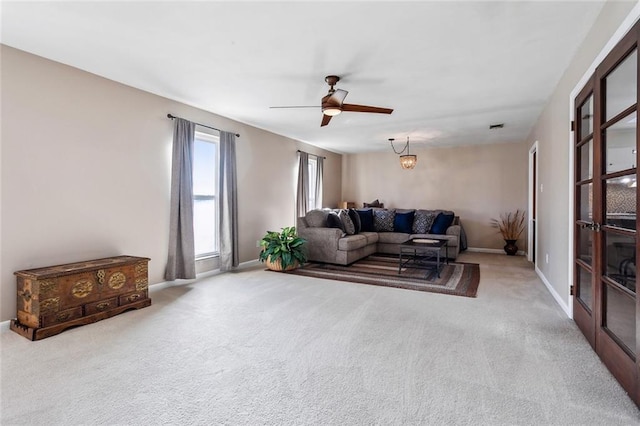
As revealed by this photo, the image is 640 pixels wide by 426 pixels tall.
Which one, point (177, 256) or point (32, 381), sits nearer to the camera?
point (32, 381)

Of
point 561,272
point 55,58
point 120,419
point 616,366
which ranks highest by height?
point 55,58

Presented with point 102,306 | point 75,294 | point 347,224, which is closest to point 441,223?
point 347,224

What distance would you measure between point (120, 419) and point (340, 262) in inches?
161

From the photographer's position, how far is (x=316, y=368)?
2111 millimetres

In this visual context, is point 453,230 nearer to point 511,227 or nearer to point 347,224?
point 511,227

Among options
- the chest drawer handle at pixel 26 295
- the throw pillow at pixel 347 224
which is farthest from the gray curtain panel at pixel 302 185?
the chest drawer handle at pixel 26 295

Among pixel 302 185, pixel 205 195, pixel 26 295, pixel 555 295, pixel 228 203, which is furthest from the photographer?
pixel 302 185

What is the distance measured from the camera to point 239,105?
4.40 meters

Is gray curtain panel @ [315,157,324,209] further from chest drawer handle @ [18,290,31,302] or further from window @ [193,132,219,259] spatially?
chest drawer handle @ [18,290,31,302]

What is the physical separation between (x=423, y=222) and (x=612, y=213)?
186 inches

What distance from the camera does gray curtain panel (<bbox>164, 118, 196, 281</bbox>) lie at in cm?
415

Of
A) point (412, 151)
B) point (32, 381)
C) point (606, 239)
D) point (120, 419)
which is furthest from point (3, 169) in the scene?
point (412, 151)

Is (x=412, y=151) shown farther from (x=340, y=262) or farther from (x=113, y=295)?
(x=113, y=295)

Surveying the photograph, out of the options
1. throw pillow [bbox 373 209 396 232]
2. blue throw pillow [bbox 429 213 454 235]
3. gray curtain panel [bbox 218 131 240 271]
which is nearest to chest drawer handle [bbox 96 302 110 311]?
gray curtain panel [bbox 218 131 240 271]
